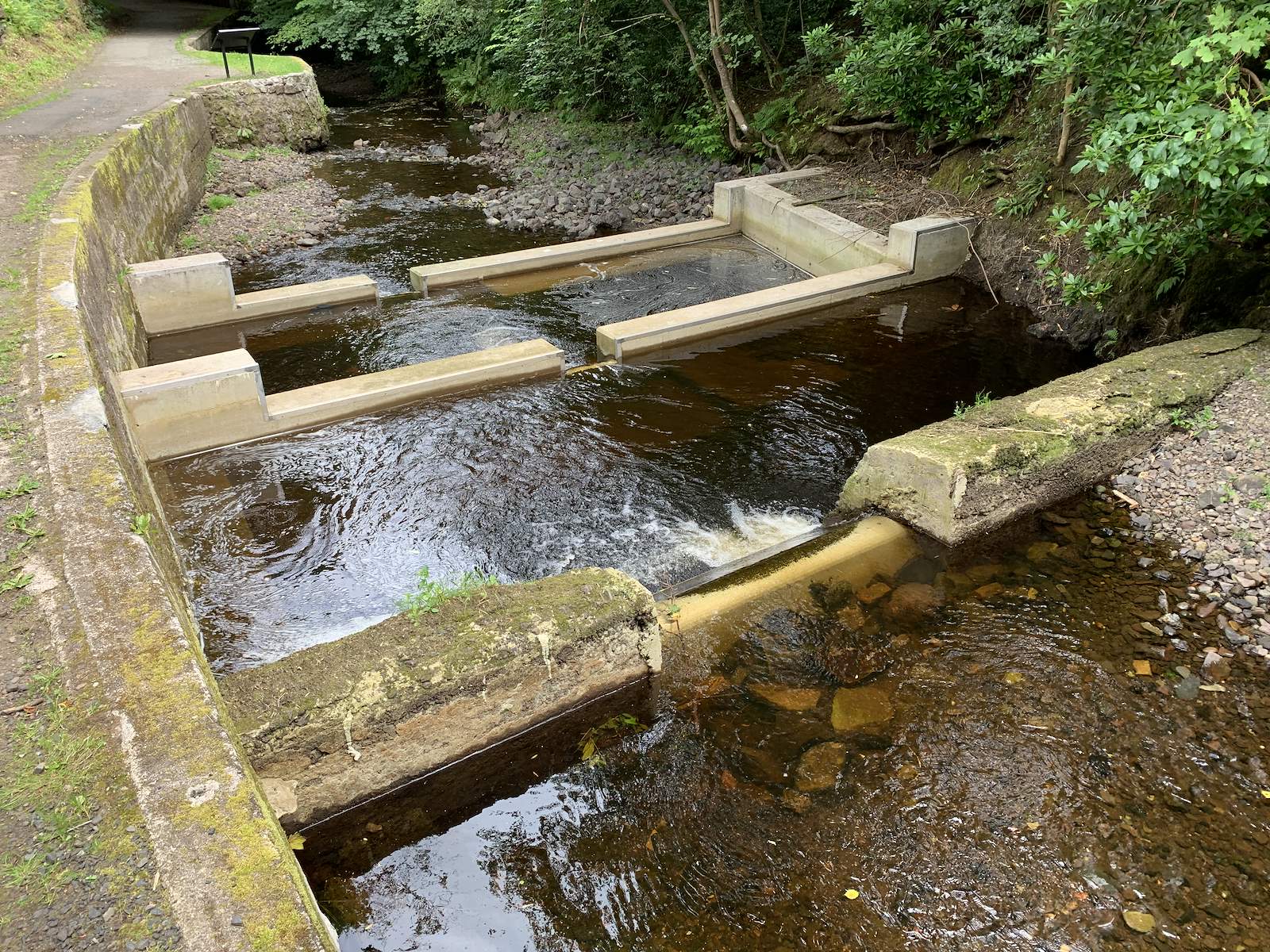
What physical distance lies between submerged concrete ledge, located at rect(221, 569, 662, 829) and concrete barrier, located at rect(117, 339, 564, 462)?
3.74 m

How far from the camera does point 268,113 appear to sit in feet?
55.8

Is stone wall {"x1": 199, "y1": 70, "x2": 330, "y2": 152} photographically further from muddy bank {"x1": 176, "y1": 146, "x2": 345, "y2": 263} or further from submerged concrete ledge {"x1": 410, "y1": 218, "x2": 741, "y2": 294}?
submerged concrete ledge {"x1": 410, "y1": 218, "x2": 741, "y2": 294}

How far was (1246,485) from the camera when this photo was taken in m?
5.67

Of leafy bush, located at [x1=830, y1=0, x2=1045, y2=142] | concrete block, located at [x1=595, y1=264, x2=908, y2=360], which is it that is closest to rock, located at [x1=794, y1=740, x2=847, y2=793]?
concrete block, located at [x1=595, y1=264, x2=908, y2=360]

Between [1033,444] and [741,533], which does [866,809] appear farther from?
Answer: [1033,444]

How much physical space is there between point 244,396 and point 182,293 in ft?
10.2

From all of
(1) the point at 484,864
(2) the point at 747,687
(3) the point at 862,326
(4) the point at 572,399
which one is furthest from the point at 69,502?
(3) the point at 862,326

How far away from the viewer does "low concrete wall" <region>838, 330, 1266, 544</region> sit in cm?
572

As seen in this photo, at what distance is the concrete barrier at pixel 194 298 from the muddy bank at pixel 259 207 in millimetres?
2496

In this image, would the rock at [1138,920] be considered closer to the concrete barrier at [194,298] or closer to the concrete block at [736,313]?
the concrete block at [736,313]

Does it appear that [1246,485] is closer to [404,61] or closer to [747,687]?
[747,687]

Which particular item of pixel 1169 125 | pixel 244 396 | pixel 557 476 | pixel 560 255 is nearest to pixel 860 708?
pixel 557 476

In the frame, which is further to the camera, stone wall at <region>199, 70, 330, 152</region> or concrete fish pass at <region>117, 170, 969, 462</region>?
stone wall at <region>199, 70, 330, 152</region>

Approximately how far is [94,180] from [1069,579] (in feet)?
32.6
